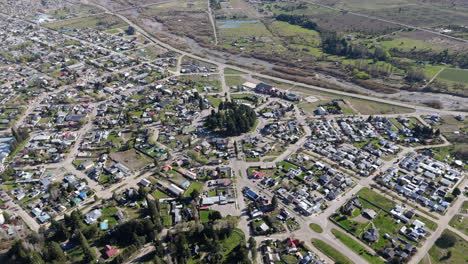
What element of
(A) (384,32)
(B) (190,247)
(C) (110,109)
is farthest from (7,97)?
(A) (384,32)

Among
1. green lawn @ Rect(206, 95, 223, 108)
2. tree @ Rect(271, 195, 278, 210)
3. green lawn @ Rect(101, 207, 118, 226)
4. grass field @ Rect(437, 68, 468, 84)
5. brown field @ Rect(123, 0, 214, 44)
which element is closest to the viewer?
green lawn @ Rect(101, 207, 118, 226)

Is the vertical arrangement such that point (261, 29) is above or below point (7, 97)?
above

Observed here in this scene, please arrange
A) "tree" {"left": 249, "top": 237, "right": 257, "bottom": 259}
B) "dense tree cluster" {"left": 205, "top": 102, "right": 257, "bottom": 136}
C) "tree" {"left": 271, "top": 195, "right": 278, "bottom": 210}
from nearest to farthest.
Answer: "tree" {"left": 249, "top": 237, "right": 257, "bottom": 259}, "tree" {"left": 271, "top": 195, "right": 278, "bottom": 210}, "dense tree cluster" {"left": 205, "top": 102, "right": 257, "bottom": 136}

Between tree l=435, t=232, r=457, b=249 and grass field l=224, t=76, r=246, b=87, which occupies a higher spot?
grass field l=224, t=76, r=246, b=87

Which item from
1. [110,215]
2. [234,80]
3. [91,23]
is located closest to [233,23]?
[234,80]

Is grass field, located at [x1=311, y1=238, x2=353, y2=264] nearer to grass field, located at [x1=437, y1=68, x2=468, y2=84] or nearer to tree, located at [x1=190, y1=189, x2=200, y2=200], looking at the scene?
tree, located at [x1=190, y1=189, x2=200, y2=200]

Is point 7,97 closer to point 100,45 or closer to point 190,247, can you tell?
point 100,45

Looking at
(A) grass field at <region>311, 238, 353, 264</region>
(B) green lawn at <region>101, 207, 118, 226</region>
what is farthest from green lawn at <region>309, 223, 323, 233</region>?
(B) green lawn at <region>101, 207, 118, 226</region>
